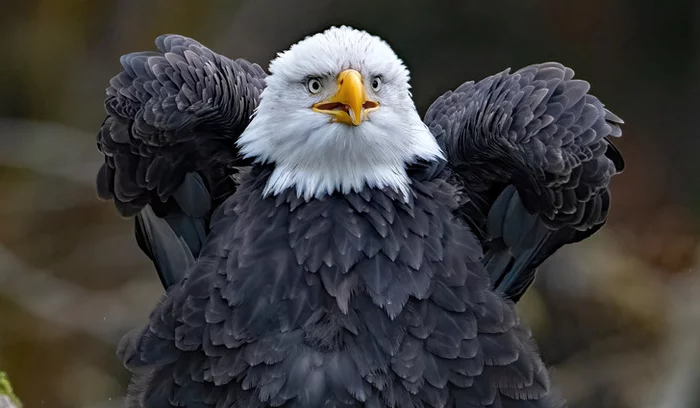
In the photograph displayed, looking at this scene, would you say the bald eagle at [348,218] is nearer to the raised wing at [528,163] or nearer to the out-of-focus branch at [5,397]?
the raised wing at [528,163]

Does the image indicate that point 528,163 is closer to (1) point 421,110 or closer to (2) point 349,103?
(2) point 349,103

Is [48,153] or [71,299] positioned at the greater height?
[48,153]

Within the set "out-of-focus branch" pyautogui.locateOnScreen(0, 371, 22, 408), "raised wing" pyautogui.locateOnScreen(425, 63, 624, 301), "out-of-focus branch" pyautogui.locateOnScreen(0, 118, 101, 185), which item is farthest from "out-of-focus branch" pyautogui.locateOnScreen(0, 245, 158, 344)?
"raised wing" pyautogui.locateOnScreen(425, 63, 624, 301)

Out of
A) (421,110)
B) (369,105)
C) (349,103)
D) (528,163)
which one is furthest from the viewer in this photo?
(421,110)

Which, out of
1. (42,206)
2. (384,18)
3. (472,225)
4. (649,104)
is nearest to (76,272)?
(42,206)

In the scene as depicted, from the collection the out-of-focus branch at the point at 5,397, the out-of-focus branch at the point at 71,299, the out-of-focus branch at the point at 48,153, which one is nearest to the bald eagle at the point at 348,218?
the out-of-focus branch at the point at 5,397

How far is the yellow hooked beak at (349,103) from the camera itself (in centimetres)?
354

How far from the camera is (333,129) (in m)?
3.66

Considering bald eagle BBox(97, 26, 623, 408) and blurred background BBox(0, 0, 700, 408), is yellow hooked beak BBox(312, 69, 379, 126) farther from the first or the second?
blurred background BBox(0, 0, 700, 408)

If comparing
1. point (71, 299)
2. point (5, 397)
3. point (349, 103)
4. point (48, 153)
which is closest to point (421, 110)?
point (48, 153)

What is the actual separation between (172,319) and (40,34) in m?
5.01

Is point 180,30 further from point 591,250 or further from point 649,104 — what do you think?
point 649,104

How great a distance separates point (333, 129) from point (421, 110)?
217 inches

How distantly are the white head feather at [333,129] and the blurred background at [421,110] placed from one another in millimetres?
3465
